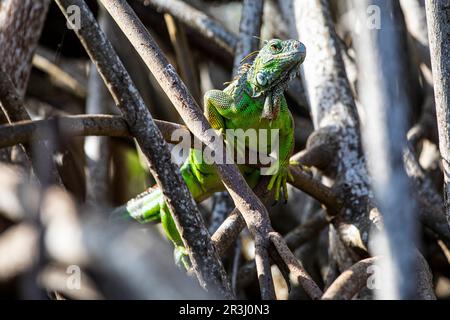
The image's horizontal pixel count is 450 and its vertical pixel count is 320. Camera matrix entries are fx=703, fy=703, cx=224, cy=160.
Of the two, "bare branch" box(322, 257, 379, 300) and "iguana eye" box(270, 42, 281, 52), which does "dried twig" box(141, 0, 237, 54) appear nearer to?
"iguana eye" box(270, 42, 281, 52)

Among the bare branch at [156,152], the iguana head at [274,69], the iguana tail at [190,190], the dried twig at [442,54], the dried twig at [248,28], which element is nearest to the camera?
the bare branch at [156,152]

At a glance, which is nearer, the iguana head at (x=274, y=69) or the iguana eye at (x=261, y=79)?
the iguana head at (x=274, y=69)

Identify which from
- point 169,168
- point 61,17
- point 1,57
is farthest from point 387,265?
point 61,17

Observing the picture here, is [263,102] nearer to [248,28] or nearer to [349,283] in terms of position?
[349,283]

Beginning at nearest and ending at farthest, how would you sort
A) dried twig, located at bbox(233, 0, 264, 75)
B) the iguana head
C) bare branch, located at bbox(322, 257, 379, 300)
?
1. bare branch, located at bbox(322, 257, 379, 300)
2. the iguana head
3. dried twig, located at bbox(233, 0, 264, 75)

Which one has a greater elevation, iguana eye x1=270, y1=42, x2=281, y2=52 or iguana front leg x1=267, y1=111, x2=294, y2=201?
iguana eye x1=270, y1=42, x2=281, y2=52

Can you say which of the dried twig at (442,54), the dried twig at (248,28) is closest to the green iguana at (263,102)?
the dried twig at (442,54)

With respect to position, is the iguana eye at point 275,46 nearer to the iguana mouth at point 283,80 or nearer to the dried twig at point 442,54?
the iguana mouth at point 283,80

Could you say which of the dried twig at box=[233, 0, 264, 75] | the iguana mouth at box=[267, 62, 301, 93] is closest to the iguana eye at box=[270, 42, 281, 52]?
the iguana mouth at box=[267, 62, 301, 93]

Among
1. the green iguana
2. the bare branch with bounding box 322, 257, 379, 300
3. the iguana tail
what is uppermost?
the green iguana
